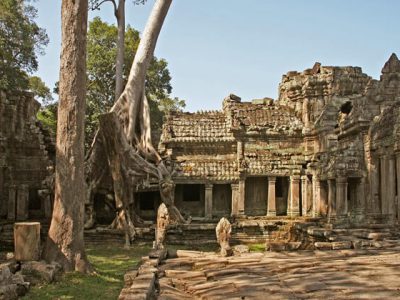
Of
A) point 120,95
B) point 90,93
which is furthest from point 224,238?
point 90,93

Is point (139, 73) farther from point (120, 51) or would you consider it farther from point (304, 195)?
point (304, 195)

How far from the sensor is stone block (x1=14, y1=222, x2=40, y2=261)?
10.0 metres

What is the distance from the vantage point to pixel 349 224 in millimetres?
17922

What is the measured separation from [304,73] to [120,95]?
34.6ft

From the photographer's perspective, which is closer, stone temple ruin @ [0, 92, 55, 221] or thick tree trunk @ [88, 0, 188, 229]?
thick tree trunk @ [88, 0, 188, 229]

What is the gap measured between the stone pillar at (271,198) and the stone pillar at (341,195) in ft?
13.7

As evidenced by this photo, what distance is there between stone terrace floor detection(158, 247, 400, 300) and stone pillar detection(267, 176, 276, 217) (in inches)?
447

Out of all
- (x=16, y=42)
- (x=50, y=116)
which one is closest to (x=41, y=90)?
(x=50, y=116)

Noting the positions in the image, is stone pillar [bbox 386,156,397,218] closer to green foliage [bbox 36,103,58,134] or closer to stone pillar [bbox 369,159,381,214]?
stone pillar [bbox 369,159,381,214]

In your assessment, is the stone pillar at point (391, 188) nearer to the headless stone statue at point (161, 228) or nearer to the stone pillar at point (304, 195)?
the stone pillar at point (304, 195)

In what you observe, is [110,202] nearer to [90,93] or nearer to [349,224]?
[349,224]

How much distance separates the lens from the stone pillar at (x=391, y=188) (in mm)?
15969

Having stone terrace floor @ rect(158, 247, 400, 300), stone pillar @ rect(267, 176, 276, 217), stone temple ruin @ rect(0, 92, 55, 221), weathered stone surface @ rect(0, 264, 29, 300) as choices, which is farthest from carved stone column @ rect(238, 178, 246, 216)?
weathered stone surface @ rect(0, 264, 29, 300)

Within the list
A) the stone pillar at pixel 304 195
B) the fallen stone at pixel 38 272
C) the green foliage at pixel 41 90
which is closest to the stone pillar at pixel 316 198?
the stone pillar at pixel 304 195
